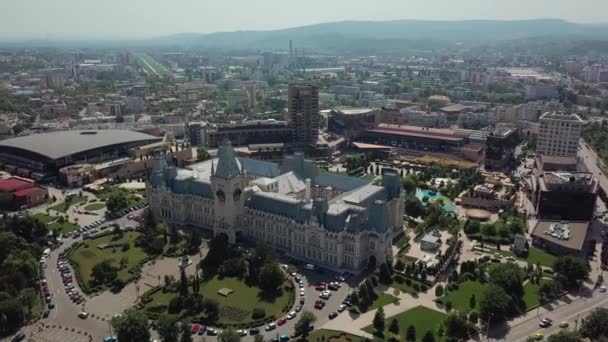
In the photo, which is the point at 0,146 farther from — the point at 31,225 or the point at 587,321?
the point at 587,321

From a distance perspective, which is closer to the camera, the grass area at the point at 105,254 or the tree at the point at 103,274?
the tree at the point at 103,274

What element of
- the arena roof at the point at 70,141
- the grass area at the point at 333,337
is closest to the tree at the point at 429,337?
the grass area at the point at 333,337

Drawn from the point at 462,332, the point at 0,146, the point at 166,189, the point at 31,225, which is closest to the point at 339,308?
the point at 462,332

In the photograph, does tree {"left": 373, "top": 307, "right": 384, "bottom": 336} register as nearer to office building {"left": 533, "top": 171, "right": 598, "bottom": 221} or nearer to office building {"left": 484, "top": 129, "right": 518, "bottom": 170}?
office building {"left": 533, "top": 171, "right": 598, "bottom": 221}

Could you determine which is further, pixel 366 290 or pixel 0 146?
pixel 0 146

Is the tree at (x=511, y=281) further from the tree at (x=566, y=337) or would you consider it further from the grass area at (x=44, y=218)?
the grass area at (x=44, y=218)

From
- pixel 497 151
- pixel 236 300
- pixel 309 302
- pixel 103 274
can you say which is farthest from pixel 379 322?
pixel 497 151

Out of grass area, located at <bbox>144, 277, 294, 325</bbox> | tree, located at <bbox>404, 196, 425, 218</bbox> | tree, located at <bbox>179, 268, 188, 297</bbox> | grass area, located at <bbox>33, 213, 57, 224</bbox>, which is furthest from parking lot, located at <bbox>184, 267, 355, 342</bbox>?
grass area, located at <bbox>33, 213, 57, 224</bbox>
